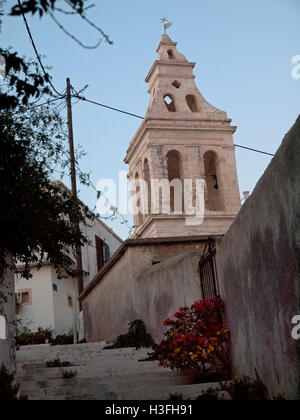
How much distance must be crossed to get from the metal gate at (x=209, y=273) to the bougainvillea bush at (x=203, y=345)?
0.52 meters

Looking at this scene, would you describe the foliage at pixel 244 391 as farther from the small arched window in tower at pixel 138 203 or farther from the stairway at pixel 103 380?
the small arched window in tower at pixel 138 203

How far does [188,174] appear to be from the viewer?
24.9 metres

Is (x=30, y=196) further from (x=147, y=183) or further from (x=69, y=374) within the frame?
(x=147, y=183)

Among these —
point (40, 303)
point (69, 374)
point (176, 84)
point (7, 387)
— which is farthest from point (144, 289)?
point (176, 84)

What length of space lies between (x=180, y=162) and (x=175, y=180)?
1.05m

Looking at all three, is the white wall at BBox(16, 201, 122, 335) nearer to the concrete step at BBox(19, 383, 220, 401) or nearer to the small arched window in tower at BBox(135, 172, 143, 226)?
the small arched window in tower at BBox(135, 172, 143, 226)

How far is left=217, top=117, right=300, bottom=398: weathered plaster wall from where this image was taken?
16.6 ft

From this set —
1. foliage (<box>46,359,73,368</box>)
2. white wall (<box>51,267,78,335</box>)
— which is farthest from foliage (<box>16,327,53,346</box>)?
foliage (<box>46,359,73,368</box>)

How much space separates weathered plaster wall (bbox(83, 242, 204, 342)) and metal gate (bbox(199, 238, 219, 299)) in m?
0.22

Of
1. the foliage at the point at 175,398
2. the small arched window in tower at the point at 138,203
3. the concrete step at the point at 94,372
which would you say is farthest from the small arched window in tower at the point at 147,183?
the foliage at the point at 175,398

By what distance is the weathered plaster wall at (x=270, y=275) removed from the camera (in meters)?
5.05

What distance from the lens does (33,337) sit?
897 inches

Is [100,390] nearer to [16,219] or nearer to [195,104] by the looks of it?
[16,219]
